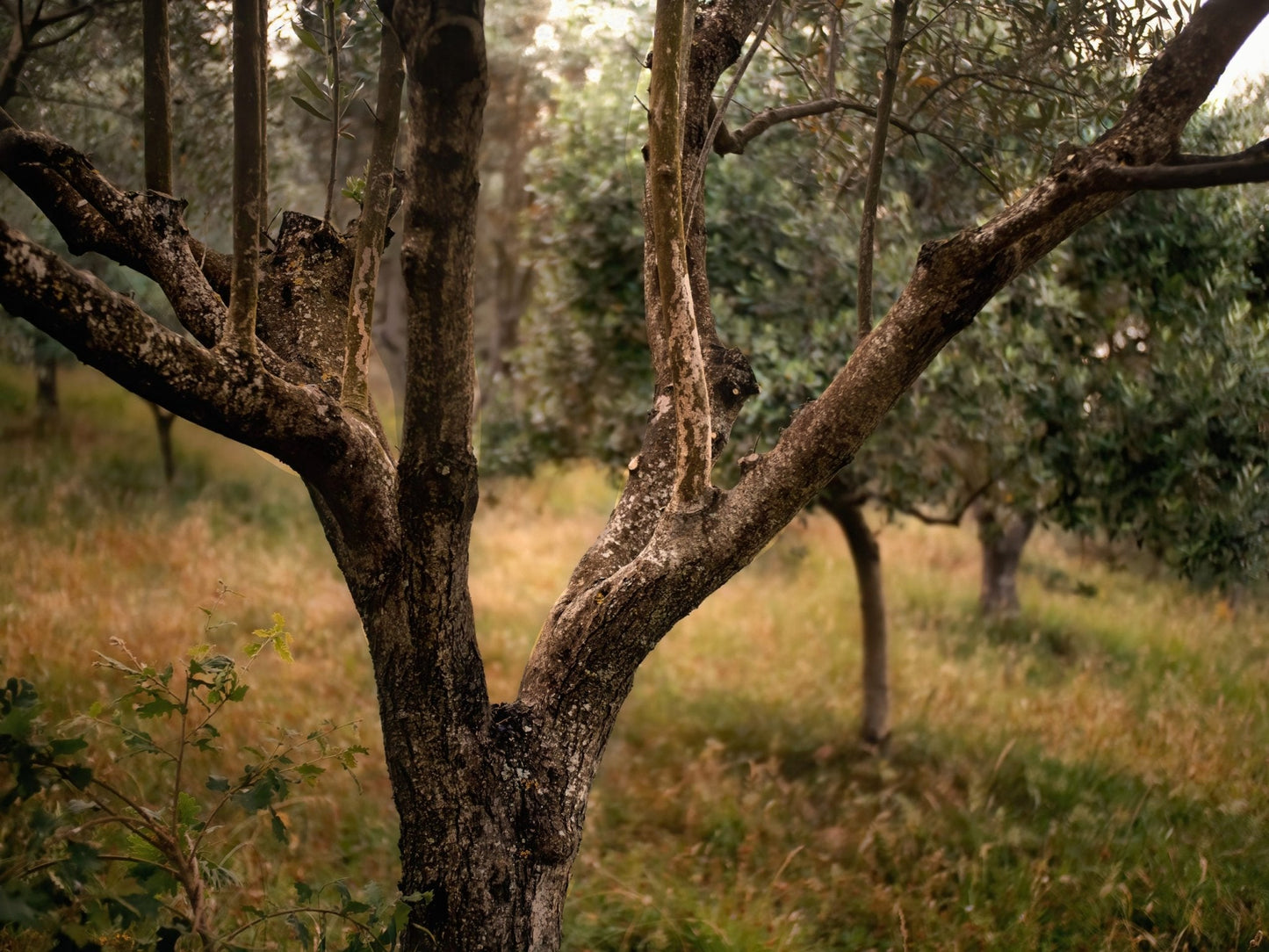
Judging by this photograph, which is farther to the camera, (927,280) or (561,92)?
(561,92)

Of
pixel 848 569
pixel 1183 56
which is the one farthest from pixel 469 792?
pixel 848 569

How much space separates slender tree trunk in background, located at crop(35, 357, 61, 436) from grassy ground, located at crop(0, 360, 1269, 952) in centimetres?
35

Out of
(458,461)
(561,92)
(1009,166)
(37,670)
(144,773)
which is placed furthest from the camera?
(561,92)

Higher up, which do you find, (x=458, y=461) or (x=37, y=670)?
(x=458, y=461)

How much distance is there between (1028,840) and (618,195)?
5400 millimetres

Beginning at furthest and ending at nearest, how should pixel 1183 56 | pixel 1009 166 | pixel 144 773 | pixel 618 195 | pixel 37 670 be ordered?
pixel 618 195, pixel 37 670, pixel 144 773, pixel 1009 166, pixel 1183 56

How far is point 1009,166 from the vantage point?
4.64 metres

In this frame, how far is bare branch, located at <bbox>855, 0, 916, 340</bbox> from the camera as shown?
10.3ft

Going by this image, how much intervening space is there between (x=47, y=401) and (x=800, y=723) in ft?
41.0

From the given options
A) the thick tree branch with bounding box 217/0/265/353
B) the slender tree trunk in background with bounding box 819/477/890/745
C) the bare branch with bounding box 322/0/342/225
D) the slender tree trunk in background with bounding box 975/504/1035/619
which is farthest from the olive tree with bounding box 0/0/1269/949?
the slender tree trunk in background with bounding box 975/504/1035/619

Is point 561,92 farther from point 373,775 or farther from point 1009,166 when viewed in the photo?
point 373,775

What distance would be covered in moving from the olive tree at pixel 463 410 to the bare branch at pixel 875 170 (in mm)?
427

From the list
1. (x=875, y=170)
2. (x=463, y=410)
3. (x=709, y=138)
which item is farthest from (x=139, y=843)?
(x=875, y=170)

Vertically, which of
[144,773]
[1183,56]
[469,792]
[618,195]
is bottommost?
[144,773]
